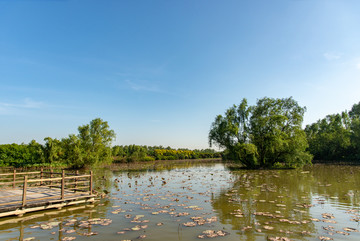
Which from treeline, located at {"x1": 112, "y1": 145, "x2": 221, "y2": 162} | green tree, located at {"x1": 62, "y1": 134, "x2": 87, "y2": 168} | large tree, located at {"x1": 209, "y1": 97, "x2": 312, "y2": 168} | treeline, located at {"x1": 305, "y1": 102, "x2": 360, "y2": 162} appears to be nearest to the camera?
large tree, located at {"x1": 209, "y1": 97, "x2": 312, "y2": 168}

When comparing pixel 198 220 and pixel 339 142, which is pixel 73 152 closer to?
pixel 198 220

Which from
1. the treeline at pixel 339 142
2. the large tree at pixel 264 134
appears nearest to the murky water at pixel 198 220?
the large tree at pixel 264 134

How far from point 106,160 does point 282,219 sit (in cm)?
3916

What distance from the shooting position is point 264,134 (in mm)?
33000

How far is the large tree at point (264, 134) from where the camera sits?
3191 cm

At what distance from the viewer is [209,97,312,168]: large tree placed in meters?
31.9

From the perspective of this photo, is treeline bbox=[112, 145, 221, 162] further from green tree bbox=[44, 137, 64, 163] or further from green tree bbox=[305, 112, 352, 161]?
green tree bbox=[305, 112, 352, 161]

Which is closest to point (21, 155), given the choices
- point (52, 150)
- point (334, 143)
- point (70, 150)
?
point (52, 150)

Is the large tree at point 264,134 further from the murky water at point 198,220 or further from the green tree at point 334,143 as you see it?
the green tree at point 334,143

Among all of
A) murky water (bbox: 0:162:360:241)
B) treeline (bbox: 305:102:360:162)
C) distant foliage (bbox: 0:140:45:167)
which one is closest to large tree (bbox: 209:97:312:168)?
murky water (bbox: 0:162:360:241)

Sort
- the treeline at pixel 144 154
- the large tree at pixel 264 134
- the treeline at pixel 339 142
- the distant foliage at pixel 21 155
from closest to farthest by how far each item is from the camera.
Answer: the large tree at pixel 264 134, the distant foliage at pixel 21 155, the treeline at pixel 339 142, the treeline at pixel 144 154

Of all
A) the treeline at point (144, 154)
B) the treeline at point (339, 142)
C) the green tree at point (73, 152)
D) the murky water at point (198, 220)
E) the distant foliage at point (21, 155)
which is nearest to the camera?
the murky water at point (198, 220)

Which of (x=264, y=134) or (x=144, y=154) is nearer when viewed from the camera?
(x=264, y=134)

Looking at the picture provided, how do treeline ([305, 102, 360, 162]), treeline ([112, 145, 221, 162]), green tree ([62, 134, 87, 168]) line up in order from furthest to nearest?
1. treeline ([112, 145, 221, 162])
2. treeline ([305, 102, 360, 162])
3. green tree ([62, 134, 87, 168])
